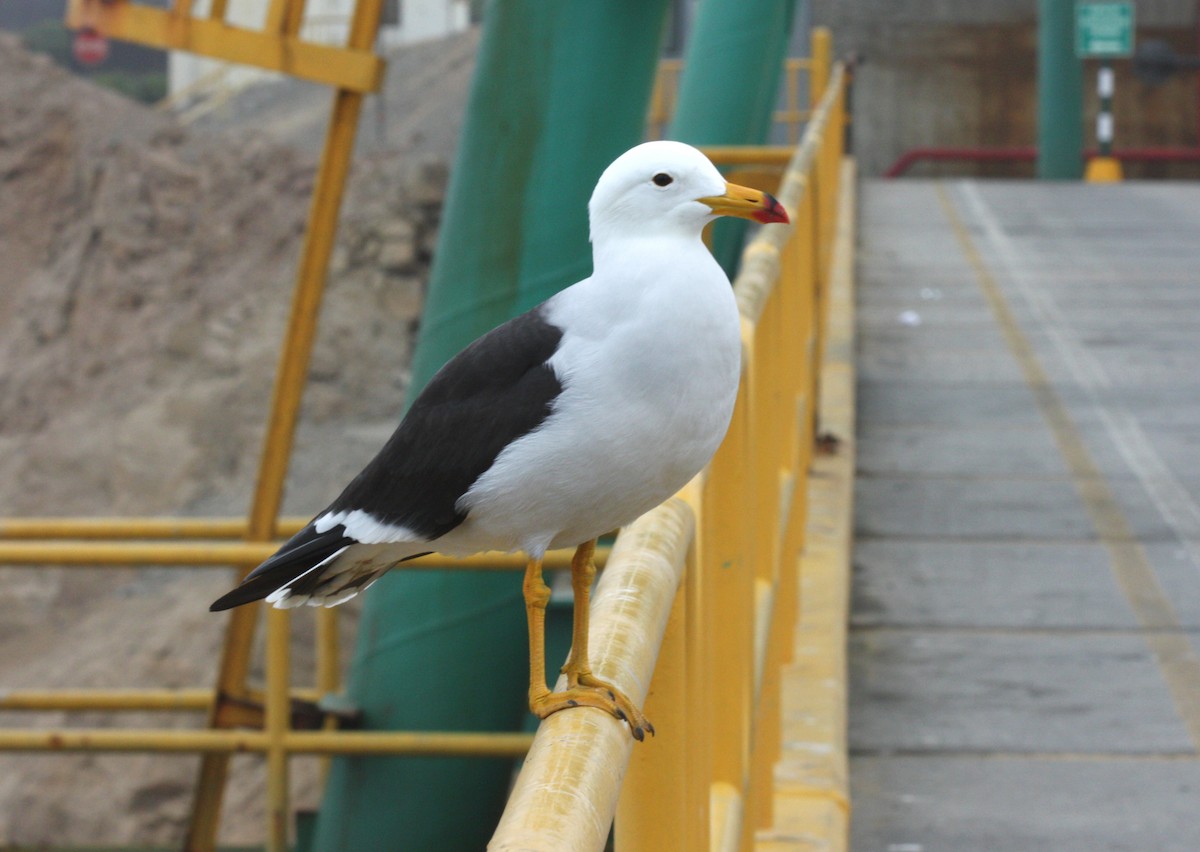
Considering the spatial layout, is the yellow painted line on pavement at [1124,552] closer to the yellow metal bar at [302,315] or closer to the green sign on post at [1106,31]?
the yellow metal bar at [302,315]

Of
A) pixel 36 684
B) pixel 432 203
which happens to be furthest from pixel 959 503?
pixel 432 203

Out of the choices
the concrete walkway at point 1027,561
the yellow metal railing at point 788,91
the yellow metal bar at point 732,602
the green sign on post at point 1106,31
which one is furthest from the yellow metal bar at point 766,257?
the green sign on post at point 1106,31

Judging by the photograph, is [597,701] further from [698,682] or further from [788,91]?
[788,91]

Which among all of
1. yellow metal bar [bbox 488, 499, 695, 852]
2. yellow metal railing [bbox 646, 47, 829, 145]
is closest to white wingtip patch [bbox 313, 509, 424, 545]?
yellow metal bar [bbox 488, 499, 695, 852]

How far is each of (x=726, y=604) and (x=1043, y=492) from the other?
13.7 feet

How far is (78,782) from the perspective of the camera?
51.8ft

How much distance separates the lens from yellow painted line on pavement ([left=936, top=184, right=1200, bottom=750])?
5012 millimetres

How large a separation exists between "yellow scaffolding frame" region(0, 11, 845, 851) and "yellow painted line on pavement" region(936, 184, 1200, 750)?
1213mm

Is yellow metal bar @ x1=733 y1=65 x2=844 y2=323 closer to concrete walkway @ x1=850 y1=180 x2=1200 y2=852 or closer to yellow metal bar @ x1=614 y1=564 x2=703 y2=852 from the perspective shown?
yellow metal bar @ x1=614 y1=564 x2=703 y2=852

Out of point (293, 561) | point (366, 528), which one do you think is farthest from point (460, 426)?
point (293, 561)

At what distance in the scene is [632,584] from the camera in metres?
1.89

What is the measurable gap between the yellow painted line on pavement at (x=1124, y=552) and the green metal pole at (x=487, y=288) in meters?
2.09

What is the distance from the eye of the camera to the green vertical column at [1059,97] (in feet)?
63.8

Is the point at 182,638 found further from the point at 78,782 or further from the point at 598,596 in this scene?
the point at 598,596
